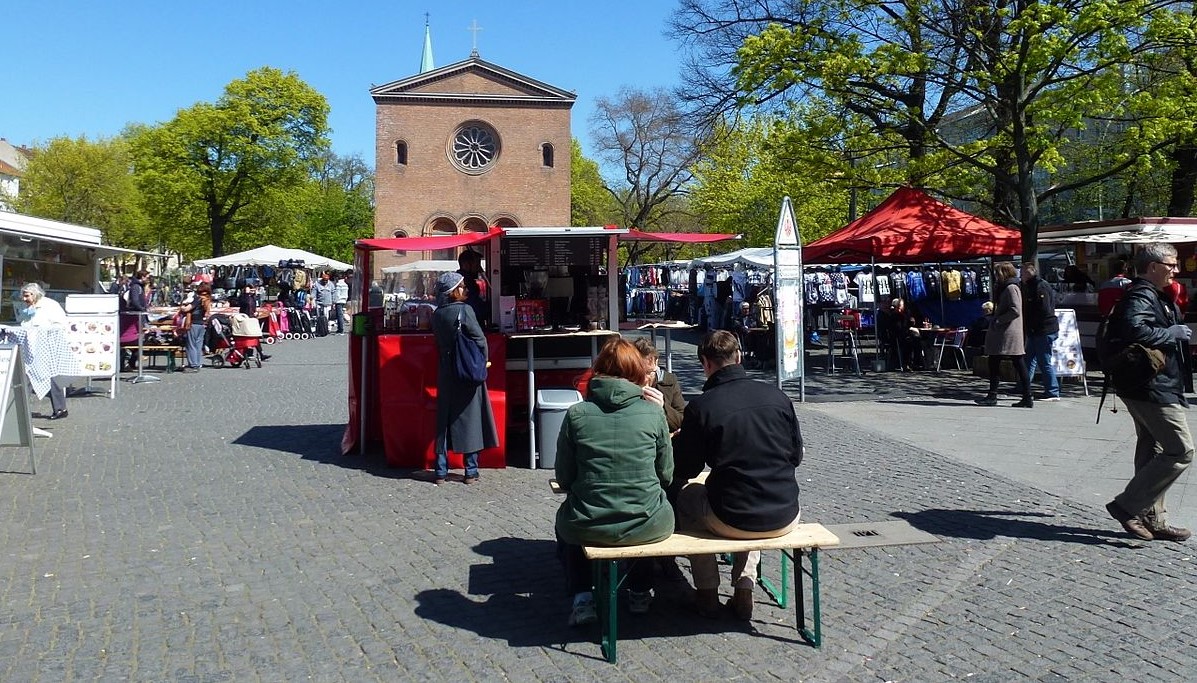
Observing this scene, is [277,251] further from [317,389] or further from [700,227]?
[700,227]

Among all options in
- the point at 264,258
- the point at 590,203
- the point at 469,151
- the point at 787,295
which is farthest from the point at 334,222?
the point at 787,295

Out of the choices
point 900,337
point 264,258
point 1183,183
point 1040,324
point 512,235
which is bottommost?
point 900,337

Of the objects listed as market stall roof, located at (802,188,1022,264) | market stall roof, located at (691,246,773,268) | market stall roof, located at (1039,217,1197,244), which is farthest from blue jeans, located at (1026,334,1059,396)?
market stall roof, located at (691,246,773,268)

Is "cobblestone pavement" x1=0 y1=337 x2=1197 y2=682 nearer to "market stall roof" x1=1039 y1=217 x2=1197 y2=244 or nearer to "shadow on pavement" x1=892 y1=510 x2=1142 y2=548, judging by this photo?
"shadow on pavement" x1=892 y1=510 x2=1142 y2=548

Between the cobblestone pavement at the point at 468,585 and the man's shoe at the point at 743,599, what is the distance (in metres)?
0.10

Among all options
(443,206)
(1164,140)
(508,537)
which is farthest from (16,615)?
(443,206)

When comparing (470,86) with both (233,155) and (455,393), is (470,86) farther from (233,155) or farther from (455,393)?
(455,393)

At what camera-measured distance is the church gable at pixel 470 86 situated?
155 feet

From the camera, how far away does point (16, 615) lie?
4801 mm

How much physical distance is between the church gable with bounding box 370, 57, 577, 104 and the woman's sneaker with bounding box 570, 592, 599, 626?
4520 centimetres

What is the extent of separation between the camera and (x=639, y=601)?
4816 mm

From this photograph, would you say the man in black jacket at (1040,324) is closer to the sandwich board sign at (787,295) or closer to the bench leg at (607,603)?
the sandwich board sign at (787,295)

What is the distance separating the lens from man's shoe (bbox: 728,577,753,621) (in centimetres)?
471

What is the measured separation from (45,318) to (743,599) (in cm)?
928
